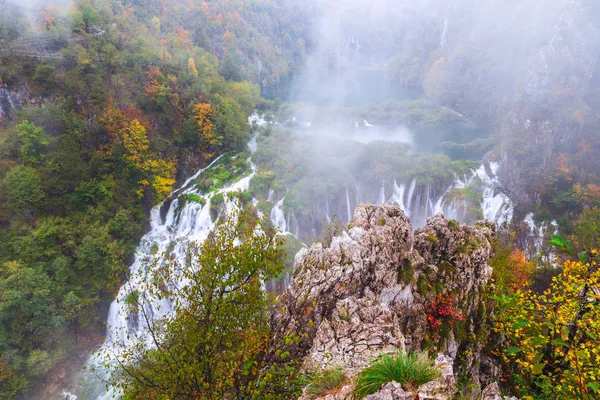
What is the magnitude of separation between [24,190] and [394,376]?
1233 inches

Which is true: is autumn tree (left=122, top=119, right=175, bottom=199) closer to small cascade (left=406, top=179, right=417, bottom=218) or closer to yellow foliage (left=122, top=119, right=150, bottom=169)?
yellow foliage (left=122, top=119, right=150, bottom=169)

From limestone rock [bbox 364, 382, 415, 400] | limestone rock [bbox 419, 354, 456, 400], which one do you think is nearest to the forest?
limestone rock [bbox 364, 382, 415, 400]

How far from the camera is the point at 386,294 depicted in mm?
10148

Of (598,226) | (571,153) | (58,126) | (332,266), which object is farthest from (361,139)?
(332,266)

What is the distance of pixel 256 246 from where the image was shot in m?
6.82

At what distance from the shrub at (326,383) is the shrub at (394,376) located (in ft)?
1.91

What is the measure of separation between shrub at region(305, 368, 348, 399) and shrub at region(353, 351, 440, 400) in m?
0.58

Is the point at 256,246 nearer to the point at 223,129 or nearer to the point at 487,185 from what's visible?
the point at 223,129

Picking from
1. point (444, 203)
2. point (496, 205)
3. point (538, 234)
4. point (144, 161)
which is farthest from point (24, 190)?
point (538, 234)

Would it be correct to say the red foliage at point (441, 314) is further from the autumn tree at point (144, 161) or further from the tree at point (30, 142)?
the tree at point (30, 142)

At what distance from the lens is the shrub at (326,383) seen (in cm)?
563

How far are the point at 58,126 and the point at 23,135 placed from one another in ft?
9.50

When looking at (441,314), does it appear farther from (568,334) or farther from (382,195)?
(382,195)

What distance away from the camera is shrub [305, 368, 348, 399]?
18.5 ft
